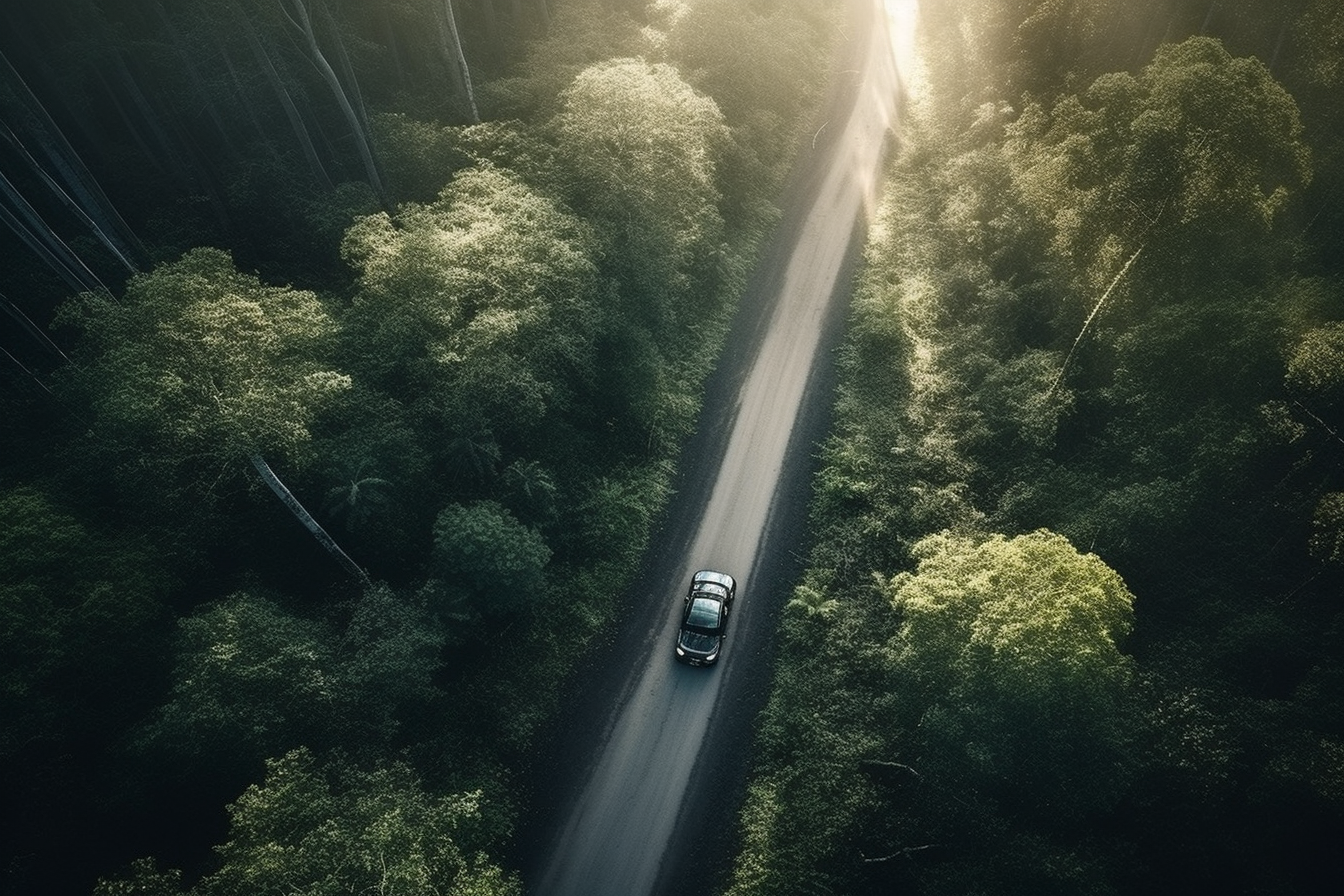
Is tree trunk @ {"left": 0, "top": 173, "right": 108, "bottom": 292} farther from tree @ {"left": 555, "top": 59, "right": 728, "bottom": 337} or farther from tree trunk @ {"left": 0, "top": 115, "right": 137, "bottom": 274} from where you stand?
tree @ {"left": 555, "top": 59, "right": 728, "bottom": 337}

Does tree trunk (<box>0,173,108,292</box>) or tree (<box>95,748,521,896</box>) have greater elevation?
tree trunk (<box>0,173,108,292</box>)

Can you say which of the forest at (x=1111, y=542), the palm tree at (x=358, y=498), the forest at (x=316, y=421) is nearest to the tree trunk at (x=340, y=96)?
the forest at (x=316, y=421)

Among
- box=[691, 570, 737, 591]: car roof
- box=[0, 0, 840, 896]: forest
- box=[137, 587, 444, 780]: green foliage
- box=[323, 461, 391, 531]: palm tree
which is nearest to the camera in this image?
box=[137, 587, 444, 780]: green foliage

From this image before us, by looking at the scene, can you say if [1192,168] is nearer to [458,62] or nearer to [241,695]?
[458,62]

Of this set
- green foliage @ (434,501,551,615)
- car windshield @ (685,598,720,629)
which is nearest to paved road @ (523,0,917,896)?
car windshield @ (685,598,720,629)

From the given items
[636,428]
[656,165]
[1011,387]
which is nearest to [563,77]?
[656,165]

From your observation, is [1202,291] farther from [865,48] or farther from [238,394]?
[865,48]

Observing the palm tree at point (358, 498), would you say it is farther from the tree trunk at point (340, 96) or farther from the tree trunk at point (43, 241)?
the tree trunk at point (340, 96)
